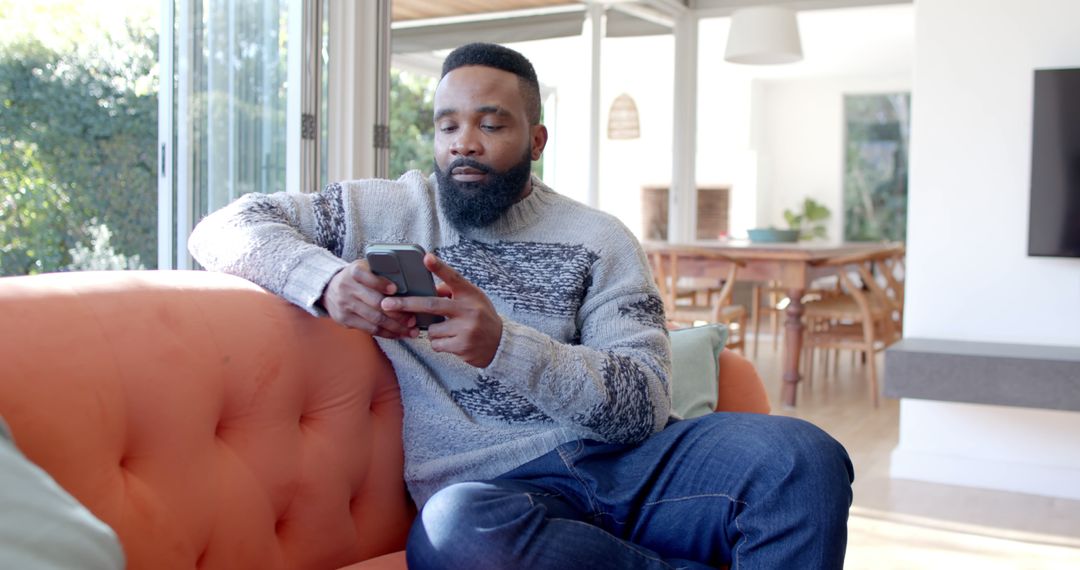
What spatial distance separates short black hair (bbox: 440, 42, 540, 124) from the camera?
172 centimetres

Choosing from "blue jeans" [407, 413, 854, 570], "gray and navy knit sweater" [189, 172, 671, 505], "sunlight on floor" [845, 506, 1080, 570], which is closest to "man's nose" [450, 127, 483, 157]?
"gray and navy knit sweater" [189, 172, 671, 505]

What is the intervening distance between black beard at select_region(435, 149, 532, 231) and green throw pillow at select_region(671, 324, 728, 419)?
18.7 inches

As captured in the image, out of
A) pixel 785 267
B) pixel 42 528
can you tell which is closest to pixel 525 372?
pixel 42 528

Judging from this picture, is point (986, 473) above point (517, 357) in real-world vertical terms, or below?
below

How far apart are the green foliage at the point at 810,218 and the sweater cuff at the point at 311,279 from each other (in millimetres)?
9387

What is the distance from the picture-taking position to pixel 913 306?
362cm

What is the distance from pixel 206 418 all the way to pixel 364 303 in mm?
255

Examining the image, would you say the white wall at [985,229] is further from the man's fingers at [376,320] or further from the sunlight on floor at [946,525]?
the man's fingers at [376,320]

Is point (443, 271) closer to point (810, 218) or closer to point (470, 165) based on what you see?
point (470, 165)

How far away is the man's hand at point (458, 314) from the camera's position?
1.37 meters

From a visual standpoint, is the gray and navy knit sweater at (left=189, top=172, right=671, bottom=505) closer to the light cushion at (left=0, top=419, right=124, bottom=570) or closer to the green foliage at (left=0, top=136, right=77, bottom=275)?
the light cushion at (left=0, top=419, right=124, bottom=570)

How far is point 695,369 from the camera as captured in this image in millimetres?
1960

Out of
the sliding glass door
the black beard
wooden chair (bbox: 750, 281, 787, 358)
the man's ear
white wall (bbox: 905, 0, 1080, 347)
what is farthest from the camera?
wooden chair (bbox: 750, 281, 787, 358)

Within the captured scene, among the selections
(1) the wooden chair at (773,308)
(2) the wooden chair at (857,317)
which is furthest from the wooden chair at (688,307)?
(1) the wooden chair at (773,308)
